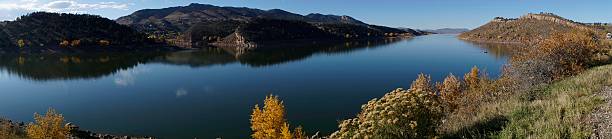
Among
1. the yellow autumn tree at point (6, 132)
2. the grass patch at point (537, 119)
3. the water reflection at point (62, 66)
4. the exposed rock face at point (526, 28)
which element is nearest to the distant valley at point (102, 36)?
the water reflection at point (62, 66)

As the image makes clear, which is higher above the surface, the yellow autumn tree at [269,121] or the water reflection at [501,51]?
the water reflection at [501,51]

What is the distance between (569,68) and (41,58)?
119 metres

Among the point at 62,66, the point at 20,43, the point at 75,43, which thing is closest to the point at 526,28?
the point at 62,66

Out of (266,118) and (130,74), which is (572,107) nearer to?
(266,118)

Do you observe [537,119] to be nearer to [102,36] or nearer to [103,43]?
[103,43]

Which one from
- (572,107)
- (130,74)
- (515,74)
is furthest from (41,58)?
(572,107)

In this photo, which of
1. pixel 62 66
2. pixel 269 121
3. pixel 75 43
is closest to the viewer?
pixel 269 121

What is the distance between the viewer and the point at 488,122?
12.3 metres

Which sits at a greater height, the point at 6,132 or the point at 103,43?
the point at 103,43

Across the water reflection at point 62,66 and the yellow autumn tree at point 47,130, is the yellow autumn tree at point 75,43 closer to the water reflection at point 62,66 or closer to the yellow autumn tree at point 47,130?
the water reflection at point 62,66

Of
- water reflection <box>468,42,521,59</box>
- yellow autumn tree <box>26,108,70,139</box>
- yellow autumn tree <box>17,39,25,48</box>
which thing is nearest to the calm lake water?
yellow autumn tree <box>26,108,70,139</box>

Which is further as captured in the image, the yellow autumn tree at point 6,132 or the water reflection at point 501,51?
the water reflection at point 501,51

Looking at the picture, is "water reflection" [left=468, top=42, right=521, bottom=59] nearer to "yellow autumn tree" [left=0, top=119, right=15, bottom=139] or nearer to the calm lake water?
the calm lake water

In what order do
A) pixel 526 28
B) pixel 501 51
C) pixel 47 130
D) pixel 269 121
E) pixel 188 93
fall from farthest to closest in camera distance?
1. pixel 526 28
2. pixel 501 51
3. pixel 188 93
4. pixel 47 130
5. pixel 269 121
